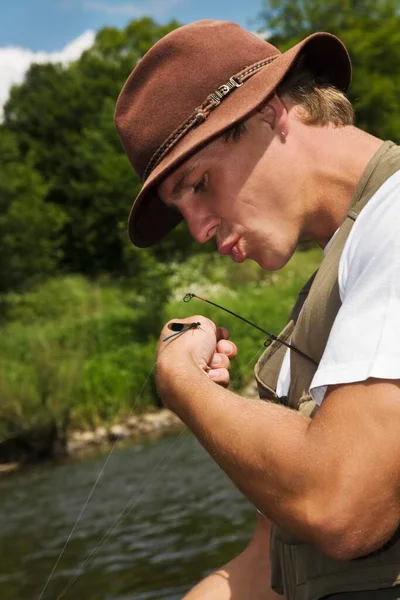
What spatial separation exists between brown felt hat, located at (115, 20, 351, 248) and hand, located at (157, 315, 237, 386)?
1.17ft

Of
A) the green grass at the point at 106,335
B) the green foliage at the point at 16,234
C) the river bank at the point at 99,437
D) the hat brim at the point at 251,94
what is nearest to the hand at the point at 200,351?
the hat brim at the point at 251,94

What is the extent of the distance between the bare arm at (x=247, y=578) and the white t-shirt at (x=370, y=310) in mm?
1067

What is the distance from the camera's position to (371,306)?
168 centimetres

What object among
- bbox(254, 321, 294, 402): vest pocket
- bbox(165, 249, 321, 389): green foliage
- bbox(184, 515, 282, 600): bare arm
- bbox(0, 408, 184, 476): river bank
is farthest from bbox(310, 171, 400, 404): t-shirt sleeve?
bbox(165, 249, 321, 389): green foliage

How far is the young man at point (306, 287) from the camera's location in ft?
5.53

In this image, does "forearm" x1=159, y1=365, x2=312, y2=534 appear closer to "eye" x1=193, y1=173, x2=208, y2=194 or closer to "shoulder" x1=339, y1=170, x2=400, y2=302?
"shoulder" x1=339, y1=170, x2=400, y2=302

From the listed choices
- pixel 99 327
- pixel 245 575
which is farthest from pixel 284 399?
pixel 99 327

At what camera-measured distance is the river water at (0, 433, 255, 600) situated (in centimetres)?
801

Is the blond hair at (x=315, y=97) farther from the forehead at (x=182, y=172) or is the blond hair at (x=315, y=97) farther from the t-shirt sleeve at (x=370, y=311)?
the t-shirt sleeve at (x=370, y=311)

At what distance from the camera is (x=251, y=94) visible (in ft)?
7.10

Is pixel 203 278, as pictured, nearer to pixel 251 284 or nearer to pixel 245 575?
pixel 251 284

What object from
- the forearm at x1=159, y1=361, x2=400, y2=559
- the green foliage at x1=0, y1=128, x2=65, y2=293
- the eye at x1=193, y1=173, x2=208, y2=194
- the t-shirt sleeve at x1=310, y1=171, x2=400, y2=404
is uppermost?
the eye at x1=193, y1=173, x2=208, y2=194

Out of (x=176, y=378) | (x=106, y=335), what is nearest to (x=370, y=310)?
(x=176, y=378)

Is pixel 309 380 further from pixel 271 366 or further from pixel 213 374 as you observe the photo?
pixel 271 366
